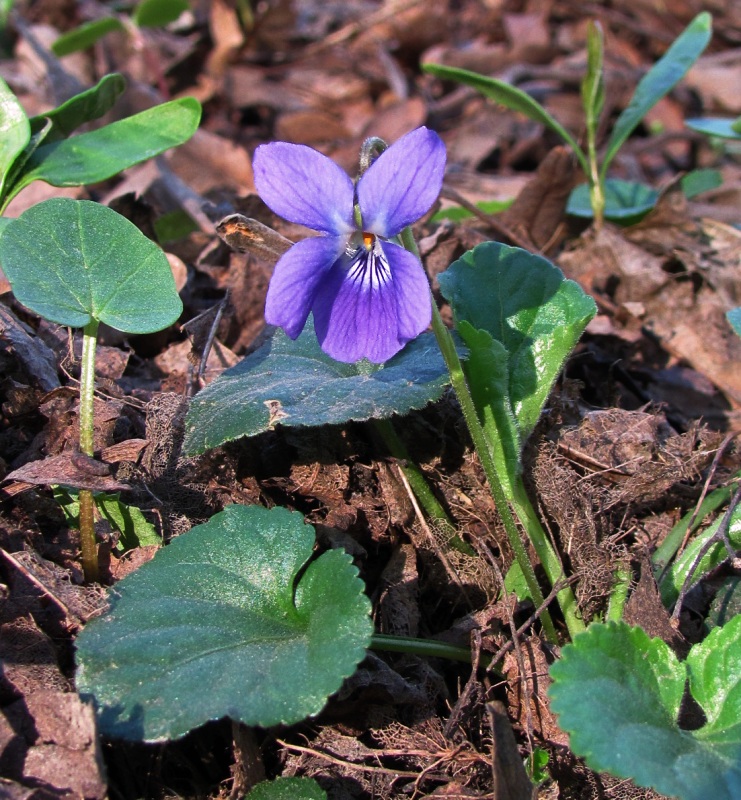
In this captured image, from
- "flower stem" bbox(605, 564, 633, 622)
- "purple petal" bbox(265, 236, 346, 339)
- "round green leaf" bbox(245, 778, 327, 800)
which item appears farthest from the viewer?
"flower stem" bbox(605, 564, 633, 622)

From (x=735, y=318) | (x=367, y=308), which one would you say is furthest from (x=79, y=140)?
(x=735, y=318)

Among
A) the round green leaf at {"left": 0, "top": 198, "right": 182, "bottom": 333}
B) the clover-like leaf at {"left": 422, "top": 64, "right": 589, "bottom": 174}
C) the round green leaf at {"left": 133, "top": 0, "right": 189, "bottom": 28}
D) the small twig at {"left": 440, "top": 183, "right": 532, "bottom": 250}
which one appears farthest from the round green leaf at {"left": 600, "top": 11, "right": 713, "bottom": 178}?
the round green leaf at {"left": 133, "top": 0, "right": 189, "bottom": 28}

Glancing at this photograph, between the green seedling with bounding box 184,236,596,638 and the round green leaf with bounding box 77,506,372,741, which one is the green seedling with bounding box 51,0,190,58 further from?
the round green leaf with bounding box 77,506,372,741

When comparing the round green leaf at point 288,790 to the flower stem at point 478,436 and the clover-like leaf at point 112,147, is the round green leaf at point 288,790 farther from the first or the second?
the clover-like leaf at point 112,147

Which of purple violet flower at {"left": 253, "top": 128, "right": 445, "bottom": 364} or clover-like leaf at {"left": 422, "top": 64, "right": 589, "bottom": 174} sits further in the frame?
clover-like leaf at {"left": 422, "top": 64, "right": 589, "bottom": 174}

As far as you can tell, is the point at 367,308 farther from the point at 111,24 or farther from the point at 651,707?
the point at 111,24

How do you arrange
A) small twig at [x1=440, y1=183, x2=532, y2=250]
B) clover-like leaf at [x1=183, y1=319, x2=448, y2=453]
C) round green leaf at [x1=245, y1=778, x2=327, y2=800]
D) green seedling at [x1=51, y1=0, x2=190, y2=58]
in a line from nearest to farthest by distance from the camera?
round green leaf at [x1=245, y1=778, x2=327, y2=800] < clover-like leaf at [x1=183, y1=319, x2=448, y2=453] < small twig at [x1=440, y1=183, x2=532, y2=250] < green seedling at [x1=51, y1=0, x2=190, y2=58]

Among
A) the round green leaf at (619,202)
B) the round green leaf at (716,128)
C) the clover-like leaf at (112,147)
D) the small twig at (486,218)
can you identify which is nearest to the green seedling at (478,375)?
the clover-like leaf at (112,147)

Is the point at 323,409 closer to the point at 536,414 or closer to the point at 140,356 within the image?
the point at 536,414

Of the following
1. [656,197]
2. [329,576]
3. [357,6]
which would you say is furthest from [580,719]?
[357,6]
